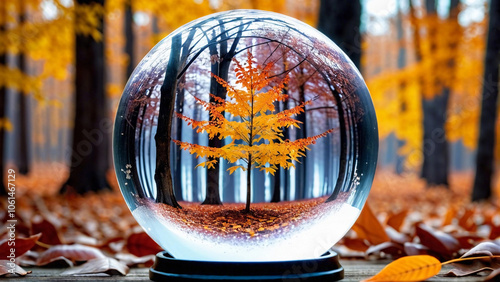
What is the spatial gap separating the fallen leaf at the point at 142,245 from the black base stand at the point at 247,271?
0.76m

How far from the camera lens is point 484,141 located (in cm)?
780

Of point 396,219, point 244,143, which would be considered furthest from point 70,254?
point 396,219

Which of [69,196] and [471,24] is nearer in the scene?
[69,196]

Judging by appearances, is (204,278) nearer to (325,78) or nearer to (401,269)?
(401,269)

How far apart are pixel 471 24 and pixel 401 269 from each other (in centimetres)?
1110

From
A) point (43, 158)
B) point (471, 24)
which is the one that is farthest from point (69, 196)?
point (43, 158)

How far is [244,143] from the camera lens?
171 centimetres

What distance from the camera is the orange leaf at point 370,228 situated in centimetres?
257

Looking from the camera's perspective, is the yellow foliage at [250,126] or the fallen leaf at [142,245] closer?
the yellow foliage at [250,126]

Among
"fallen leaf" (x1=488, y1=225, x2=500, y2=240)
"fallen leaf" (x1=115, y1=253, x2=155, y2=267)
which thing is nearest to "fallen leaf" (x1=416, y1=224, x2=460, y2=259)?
"fallen leaf" (x1=488, y1=225, x2=500, y2=240)

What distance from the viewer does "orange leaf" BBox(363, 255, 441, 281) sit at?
1.58 metres

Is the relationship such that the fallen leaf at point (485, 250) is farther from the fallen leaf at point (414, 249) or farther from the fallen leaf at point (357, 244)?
the fallen leaf at point (357, 244)

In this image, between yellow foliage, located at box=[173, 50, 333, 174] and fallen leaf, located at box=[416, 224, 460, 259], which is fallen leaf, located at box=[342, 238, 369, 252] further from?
yellow foliage, located at box=[173, 50, 333, 174]

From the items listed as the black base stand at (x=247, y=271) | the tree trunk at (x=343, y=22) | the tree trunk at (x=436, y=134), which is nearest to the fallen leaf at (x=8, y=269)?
the black base stand at (x=247, y=271)
